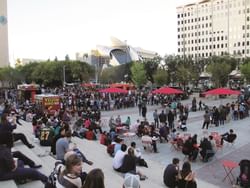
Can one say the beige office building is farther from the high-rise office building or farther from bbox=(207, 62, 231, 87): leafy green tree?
bbox=(207, 62, 231, 87): leafy green tree

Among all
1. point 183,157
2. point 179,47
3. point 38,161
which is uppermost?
point 179,47

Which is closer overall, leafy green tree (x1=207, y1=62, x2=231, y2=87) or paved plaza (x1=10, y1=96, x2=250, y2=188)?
paved plaza (x1=10, y1=96, x2=250, y2=188)

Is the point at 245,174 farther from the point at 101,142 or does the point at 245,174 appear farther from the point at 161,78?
the point at 161,78

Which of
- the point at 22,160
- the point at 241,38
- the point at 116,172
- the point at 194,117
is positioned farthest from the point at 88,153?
the point at 241,38

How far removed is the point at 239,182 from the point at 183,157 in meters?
4.39

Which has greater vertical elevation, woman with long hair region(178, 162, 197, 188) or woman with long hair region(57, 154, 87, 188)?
woman with long hair region(57, 154, 87, 188)

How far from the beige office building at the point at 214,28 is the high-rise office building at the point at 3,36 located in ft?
229

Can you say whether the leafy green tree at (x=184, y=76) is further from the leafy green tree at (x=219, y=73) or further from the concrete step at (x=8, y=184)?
the concrete step at (x=8, y=184)

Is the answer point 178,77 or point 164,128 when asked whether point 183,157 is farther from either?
point 178,77

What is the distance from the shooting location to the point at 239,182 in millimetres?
10812

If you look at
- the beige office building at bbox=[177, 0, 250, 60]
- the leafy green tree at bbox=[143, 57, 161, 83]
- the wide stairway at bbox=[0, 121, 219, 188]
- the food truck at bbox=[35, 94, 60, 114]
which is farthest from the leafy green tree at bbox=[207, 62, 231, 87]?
the beige office building at bbox=[177, 0, 250, 60]

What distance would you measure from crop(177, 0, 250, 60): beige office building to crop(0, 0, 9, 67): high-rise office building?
69.9 meters

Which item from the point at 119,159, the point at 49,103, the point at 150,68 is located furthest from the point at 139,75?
the point at 119,159

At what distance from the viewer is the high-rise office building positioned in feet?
412
